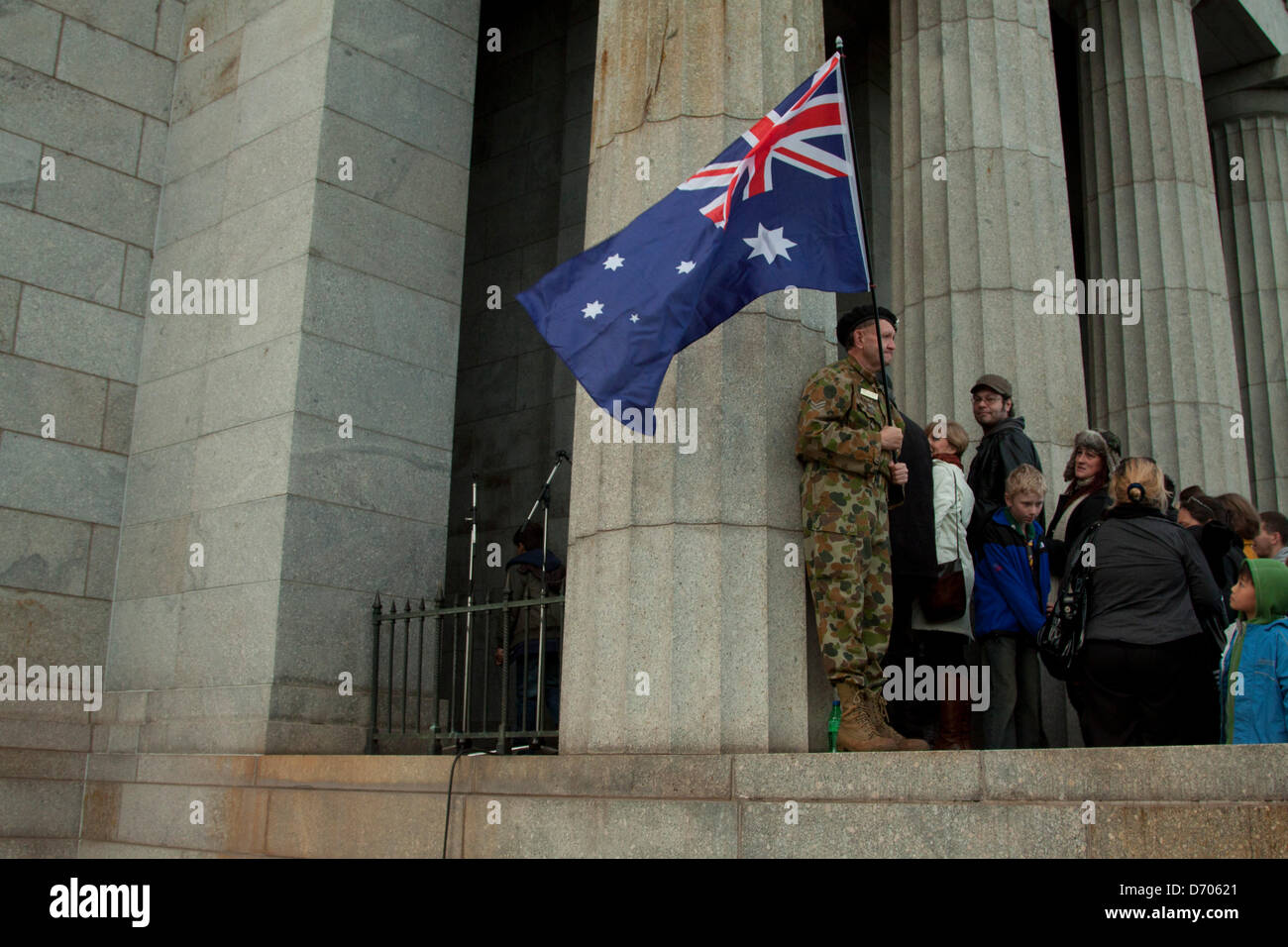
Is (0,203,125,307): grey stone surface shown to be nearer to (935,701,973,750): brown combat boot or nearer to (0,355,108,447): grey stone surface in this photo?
(0,355,108,447): grey stone surface

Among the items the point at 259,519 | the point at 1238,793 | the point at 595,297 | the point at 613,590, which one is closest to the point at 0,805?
the point at 259,519

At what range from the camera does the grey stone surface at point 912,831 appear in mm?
5461

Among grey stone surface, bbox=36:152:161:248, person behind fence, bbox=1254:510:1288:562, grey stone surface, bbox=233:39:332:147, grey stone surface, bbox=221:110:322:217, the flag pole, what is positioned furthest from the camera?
grey stone surface, bbox=36:152:161:248

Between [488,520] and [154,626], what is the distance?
5.34 m

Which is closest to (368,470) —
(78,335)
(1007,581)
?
(78,335)

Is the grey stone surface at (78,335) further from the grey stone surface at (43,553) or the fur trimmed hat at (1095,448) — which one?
the fur trimmed hat at (1095,448)

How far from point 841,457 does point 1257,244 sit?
14.0 meters

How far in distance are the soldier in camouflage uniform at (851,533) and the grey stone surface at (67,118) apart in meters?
7.82

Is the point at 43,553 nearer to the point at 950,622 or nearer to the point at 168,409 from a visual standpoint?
the point at 168,409

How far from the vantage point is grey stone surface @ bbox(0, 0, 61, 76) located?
36.1ft

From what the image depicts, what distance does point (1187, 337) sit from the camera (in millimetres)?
13992

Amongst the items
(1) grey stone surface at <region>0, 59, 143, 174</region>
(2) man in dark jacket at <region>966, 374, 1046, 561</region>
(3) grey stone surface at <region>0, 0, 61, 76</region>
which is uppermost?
(3) grey stone surface at <region>0, 0, 61, 76</region>

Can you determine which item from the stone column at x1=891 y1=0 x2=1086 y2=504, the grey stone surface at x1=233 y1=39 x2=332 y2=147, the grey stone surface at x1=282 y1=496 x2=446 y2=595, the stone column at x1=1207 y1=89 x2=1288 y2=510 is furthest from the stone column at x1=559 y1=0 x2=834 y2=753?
the stone column at x1=1207 y1=89 x2=1288 y2=510

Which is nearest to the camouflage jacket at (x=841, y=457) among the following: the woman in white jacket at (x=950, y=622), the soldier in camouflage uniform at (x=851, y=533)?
the soldier in camouflage uniform at (x=851, y=533)
